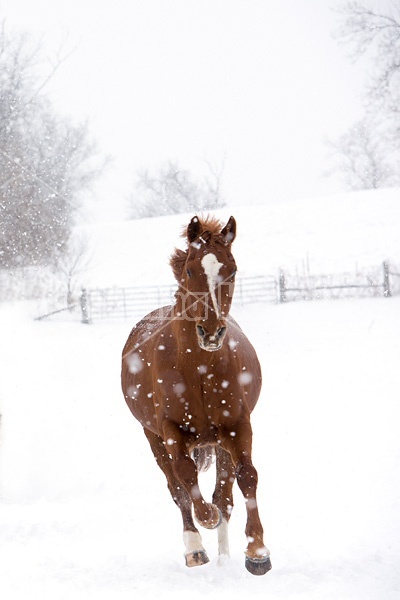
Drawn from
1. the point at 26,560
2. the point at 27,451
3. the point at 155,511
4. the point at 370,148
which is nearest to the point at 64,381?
the point at 27,451

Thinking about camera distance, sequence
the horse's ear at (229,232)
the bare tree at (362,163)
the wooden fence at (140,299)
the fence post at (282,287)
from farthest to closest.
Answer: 1. the bare tree at (362,163)
2. the wooden fence at (140,299)
3. the fence post at (282,287)
4. the horse's ear at (229,232)

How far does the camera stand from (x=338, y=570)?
4.99 meters

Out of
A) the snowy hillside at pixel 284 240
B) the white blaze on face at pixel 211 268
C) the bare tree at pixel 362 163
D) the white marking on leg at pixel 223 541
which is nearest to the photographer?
the white blaze on face at pixel 211 268

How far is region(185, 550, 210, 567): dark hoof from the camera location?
484cm

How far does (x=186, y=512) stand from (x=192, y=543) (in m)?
0.36

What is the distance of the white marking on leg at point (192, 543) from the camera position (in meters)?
4.92

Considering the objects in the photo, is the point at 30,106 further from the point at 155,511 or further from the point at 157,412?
the point at 157,412

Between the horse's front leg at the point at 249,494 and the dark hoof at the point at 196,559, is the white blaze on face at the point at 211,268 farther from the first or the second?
the dark hoof at the point at 196,559

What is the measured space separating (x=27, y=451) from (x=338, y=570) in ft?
23.5

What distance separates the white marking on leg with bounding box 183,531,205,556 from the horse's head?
5.13 ft

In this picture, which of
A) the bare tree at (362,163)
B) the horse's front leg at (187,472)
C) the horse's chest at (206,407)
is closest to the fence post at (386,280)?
the horse's chest at (206,407)

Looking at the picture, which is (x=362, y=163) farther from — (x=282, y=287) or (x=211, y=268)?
(x=211, y=268)

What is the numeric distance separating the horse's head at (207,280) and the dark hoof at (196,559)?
5.23 ft

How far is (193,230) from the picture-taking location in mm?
4961
